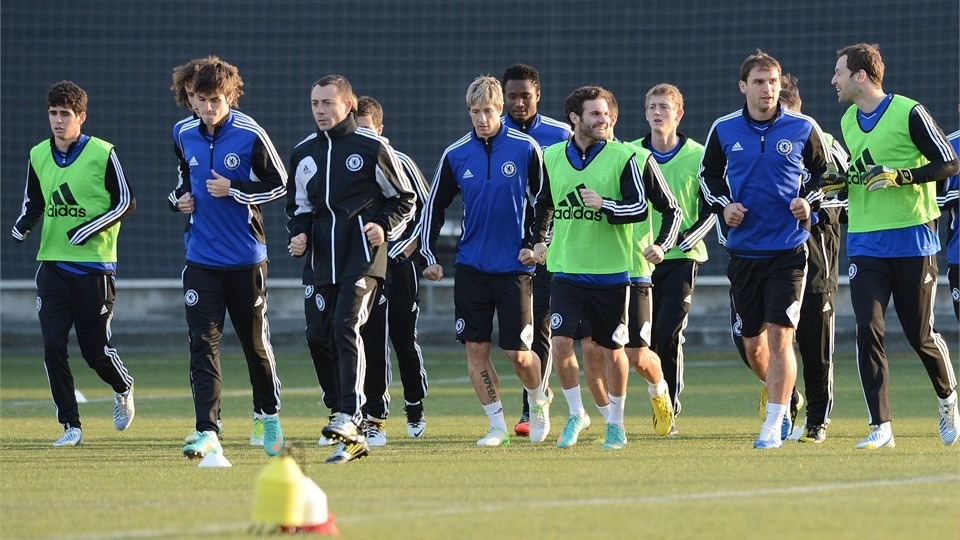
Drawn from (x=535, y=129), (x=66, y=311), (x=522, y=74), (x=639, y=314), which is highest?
(x=522, y=74)

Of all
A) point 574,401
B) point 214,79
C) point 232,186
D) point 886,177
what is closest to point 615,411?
point 574,401

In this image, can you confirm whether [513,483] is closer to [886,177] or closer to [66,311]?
[886,177]

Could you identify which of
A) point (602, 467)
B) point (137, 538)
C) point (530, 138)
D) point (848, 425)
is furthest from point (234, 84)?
point (848, 425)

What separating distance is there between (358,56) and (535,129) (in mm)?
10786

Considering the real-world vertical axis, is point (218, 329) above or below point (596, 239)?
below

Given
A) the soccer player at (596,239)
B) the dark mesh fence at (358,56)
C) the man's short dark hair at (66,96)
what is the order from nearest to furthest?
1. the soccer player at (596,239)
2. the man's short dark hair at (66,96)
3. the dark mesh fence at (358,56)

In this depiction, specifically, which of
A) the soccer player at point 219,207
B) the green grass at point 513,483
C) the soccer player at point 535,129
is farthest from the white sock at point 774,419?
the soccer player at point 219,207

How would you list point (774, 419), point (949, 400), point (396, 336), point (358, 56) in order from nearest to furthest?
1. point (774, 419)
2. point (949, 400)
3. point (396, 336)
4. point (358, 56)

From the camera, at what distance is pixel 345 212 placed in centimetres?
907

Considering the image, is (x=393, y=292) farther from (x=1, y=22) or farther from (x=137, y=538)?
(x=1, y=22)

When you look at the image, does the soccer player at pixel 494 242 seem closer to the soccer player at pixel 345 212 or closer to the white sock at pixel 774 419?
the soccer player at pixel 345 212

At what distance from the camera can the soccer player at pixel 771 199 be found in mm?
9312

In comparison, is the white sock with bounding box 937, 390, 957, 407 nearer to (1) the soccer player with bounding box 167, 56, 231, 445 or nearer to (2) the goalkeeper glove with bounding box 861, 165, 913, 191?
(2) the goalkeeper glove with bounding box 861, 165, 913, 191

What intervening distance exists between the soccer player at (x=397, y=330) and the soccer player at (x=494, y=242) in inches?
18.6
